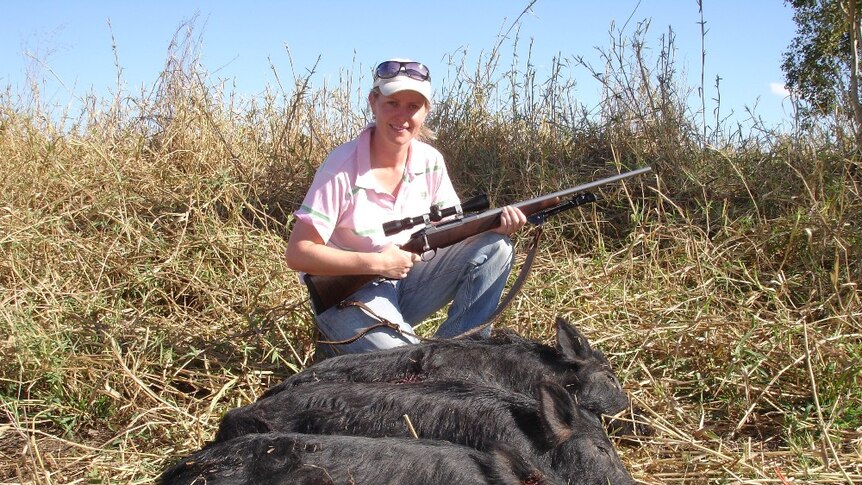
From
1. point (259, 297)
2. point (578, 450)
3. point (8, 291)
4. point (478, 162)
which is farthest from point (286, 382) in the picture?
point (478, 162)

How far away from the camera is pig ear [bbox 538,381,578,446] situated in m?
2.57

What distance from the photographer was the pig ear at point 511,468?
2.31 metres

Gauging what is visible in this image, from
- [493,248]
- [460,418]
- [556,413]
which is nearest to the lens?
[556,413]

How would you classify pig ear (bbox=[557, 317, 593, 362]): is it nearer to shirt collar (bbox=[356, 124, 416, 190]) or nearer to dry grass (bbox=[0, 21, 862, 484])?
dry grass (bbox=[0, 21, 862, 484])

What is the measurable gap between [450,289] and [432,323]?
0.69 m

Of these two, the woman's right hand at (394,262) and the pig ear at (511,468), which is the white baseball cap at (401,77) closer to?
the woman's right hand at (394,262)

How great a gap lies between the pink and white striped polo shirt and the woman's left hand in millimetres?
370

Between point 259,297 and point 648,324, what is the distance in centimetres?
211

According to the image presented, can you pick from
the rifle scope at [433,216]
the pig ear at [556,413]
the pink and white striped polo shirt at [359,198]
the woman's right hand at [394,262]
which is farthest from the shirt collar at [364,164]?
the pig ear at [556,413]

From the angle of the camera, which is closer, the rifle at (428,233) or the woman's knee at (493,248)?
the rifle at (428,233)

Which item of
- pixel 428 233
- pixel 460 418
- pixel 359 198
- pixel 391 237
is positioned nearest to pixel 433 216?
pixel 428 233

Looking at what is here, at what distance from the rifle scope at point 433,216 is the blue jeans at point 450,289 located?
153 millimetres

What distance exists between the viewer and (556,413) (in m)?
2.61

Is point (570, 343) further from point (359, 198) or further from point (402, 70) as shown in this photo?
point (402, 70)
